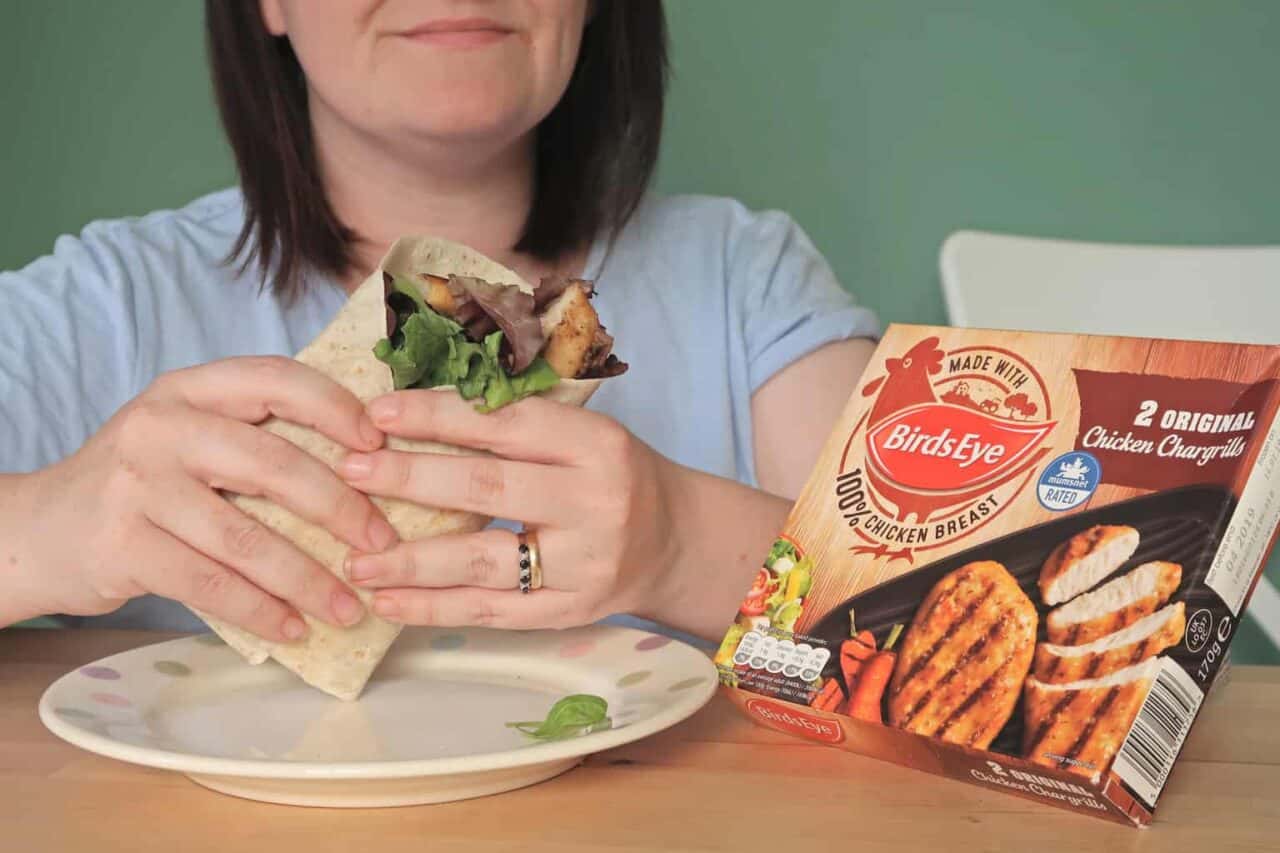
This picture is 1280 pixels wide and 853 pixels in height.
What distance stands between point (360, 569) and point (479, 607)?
9cm

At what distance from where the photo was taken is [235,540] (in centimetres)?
90

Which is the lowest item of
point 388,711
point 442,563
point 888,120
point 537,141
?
point 388,711

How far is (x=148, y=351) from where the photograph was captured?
1.48m

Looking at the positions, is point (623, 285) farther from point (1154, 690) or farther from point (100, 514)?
point (1154, 690)

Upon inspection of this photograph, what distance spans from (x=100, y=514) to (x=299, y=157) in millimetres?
727

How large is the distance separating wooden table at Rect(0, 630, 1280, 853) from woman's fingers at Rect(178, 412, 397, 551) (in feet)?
0.64

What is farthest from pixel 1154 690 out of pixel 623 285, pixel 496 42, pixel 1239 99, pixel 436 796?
pixel 1239 99

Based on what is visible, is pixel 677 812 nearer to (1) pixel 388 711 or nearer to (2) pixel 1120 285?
(1) pixel 388 711

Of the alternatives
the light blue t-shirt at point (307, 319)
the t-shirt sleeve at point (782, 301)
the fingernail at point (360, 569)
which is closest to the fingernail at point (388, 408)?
the fingernail at point (360, 569)

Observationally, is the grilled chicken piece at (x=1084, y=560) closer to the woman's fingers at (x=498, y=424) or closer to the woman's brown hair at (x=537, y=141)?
the woman's fingers at (x=498, y=424)

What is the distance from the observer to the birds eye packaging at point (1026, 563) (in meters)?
0.70

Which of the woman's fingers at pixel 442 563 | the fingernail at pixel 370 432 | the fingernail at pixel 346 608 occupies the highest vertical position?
the fingernail at pixel 370 432

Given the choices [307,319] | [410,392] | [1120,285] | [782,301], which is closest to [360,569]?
[410,392]

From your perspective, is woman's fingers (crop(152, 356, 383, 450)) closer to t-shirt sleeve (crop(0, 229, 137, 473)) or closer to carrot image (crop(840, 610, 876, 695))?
carrot image (crop(840, 610, 876, 695))
